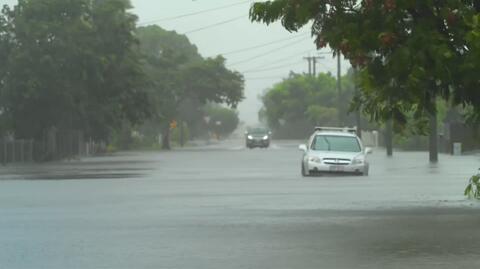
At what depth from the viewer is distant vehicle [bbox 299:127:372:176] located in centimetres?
2717

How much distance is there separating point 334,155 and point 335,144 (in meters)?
1.18

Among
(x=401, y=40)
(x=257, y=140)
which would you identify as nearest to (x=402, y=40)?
(x=401, y=40)

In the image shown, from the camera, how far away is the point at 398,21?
13273 millimetres

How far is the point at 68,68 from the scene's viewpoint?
157ft

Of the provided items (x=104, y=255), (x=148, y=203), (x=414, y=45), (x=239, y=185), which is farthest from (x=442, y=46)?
(x=239, y=185)

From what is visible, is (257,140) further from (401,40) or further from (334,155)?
(401,40)

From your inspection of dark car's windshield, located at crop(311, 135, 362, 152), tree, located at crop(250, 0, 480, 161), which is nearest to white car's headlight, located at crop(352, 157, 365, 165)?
dark car's windshield, located at crop(311, 135, 362, 152)

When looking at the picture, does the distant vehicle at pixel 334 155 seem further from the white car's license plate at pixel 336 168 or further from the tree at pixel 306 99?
A: the tree at pixel 306 99

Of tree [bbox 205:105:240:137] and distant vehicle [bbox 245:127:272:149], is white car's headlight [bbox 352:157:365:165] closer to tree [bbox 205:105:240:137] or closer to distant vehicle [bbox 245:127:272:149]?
distant vehicle [bbox 245:127:272:149]

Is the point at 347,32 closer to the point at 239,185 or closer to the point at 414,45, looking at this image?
the point at 414,45

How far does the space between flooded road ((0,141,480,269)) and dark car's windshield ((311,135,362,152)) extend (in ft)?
13.0

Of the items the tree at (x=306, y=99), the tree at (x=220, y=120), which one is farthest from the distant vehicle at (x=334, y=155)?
the tree at (x=220, y=120)

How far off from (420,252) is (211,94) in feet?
228

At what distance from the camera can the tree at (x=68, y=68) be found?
4644cm
